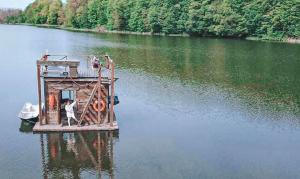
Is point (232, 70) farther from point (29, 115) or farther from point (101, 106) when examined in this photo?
point (29, 115)

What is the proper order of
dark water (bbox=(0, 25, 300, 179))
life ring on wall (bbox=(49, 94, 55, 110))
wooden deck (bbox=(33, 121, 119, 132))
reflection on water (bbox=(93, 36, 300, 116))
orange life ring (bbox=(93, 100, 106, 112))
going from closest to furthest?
dark water (bbox=(0, 25, 300, 179)) → wooden deck (bbox=(33, 121, 119, 132)) → life ring on wall (bbox=(49, 94, 55, 110)) → orange life ring (bbox=(93, 100, 106, 112)) → reflection on water (bbox=(93, 36, 300, 116))

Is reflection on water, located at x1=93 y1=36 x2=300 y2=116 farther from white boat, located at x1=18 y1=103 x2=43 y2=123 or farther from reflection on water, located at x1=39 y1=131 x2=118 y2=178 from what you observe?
white boat, located at x1=18 y1=103 x2=43 y2=123

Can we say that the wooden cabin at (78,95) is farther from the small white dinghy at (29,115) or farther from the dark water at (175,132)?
the dark water at (175,132)

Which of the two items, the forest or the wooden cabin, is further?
the forest

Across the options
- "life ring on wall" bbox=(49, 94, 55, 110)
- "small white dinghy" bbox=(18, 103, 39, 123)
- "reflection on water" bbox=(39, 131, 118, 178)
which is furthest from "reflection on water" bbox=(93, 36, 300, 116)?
"small white dinghy" bbox=(18, 103, 39, 123)

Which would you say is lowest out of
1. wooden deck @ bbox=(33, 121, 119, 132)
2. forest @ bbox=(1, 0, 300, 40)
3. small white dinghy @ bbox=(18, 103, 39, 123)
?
wooden deck @ bbox=(33, 121, 119, 132)

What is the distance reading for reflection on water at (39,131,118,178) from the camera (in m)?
24.2

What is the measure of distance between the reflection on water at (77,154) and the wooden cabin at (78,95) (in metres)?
0.92

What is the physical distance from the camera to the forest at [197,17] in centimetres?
11538

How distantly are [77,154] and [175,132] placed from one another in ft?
28.0

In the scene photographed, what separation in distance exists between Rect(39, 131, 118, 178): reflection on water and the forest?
313 ft

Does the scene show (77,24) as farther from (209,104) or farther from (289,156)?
(289,156)

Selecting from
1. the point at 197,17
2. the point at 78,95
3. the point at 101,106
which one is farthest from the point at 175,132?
the point at 197,17

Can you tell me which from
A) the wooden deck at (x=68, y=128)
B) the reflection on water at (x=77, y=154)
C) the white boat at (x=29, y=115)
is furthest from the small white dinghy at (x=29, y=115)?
the reflection on water at (x=77, y=154)
